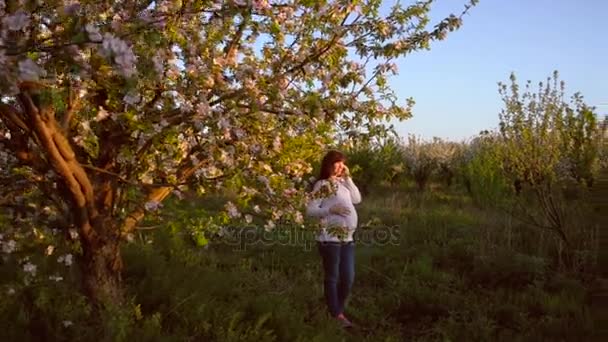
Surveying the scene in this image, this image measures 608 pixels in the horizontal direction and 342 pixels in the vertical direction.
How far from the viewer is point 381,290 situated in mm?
8469

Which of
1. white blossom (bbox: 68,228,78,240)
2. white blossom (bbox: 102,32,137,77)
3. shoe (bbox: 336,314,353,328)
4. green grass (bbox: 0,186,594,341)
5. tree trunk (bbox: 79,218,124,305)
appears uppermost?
white blossom (bbox: 102,32,137,77)

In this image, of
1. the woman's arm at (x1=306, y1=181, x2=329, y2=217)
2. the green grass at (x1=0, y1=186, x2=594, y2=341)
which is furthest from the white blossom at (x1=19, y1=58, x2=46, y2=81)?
the woman's arm at (x1=306, y1=181, x2=329, y2=217)

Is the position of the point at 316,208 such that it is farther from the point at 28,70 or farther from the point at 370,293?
the point at 28,70

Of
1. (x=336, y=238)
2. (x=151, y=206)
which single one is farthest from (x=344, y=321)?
(x=151, y=206)

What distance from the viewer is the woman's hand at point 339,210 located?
6934mm

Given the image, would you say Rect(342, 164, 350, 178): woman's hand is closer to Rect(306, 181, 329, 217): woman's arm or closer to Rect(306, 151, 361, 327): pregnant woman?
Rect(306, 151, 361, 327): pregnant woman

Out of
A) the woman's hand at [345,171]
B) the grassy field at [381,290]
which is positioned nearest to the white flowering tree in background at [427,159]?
the grassy field at [381,290]

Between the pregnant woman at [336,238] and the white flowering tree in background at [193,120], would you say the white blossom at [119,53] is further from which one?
the pregnant woman at [336,238]

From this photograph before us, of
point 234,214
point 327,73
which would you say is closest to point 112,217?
point 234,214

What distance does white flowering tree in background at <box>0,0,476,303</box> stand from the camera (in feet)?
15.3

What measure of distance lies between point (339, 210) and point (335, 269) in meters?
0.66

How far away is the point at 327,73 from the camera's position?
546cm

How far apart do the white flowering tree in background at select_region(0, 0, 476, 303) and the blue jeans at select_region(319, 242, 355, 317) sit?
49.9 inches

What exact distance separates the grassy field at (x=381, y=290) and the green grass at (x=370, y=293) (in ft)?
0.05
